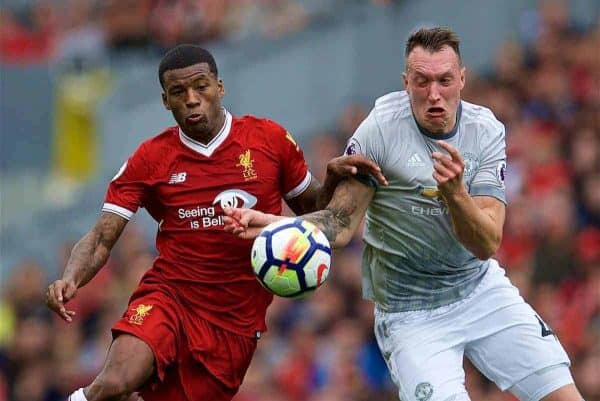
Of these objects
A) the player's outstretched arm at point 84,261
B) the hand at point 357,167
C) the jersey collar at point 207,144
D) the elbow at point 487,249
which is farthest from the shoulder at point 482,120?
the player's outstretched arm at point 84,261

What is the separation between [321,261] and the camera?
8.27 meters

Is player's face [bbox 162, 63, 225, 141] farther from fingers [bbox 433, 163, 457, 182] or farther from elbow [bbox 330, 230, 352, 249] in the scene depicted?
fingers [bbox 433, 163, 457, 182]

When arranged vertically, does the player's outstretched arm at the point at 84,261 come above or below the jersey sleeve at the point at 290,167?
below

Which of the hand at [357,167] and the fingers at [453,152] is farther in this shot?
the hand at [357,167]

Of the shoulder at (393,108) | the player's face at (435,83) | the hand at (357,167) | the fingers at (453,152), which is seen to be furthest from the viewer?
the shoulder at (393,108)

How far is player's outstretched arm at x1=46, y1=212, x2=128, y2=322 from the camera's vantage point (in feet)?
28.3

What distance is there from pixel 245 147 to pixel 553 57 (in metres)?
7.08

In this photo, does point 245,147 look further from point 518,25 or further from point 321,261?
point 518,25

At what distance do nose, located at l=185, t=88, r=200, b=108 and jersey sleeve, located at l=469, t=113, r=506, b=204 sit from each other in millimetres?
1617

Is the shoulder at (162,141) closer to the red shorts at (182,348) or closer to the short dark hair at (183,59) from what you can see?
the short dark hair at (183,59)

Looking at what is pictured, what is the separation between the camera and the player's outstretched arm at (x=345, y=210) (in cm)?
859

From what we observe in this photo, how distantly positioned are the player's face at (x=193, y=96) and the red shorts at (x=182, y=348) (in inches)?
39.0

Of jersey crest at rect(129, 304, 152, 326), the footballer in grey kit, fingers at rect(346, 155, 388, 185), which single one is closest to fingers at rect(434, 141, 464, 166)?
the footballer in grey kit

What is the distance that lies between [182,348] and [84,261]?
0.76m
